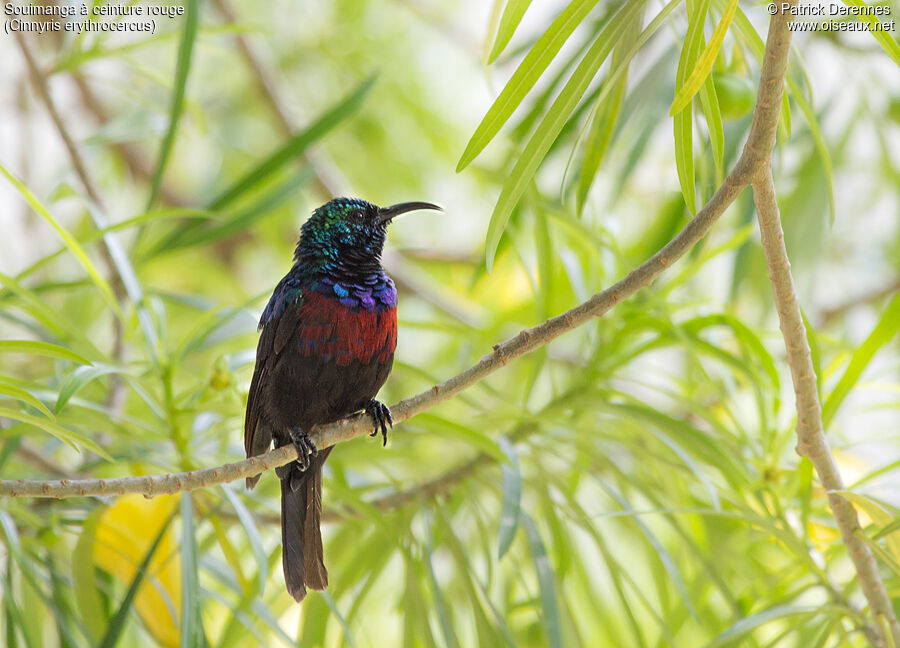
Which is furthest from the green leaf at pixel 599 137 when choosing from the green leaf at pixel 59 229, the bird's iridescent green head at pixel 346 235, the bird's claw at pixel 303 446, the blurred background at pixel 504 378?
the green leaf at pixel 59 229

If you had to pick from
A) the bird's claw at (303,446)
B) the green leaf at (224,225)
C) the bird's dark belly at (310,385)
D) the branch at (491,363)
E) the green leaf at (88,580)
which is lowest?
the branch at (491,363)

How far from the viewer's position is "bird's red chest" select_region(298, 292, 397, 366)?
189cm

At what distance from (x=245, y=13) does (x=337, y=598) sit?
2795 millimetres

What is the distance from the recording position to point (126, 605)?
5.56 ft

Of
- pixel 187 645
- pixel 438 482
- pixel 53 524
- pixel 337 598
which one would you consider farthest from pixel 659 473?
pixel 53 524

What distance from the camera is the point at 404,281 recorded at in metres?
3.19

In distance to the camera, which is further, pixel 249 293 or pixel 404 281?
pixel 249 293

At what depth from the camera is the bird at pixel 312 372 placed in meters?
1.89

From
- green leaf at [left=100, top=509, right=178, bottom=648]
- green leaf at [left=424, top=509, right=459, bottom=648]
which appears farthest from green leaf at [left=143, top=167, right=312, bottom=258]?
green leaf at [left=424, top=509, right=459, bottom=648]

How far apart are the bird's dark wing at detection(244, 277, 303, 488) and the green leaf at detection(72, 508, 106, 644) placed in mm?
338

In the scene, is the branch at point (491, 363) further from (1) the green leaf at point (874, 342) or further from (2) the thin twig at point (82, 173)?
(2) the thin twig at point (82, 173)

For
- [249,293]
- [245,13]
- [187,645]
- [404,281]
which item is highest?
[245,13]

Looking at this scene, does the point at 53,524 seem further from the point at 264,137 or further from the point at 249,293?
the point at 264,137

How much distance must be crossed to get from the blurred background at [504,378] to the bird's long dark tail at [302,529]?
2.4 inches
